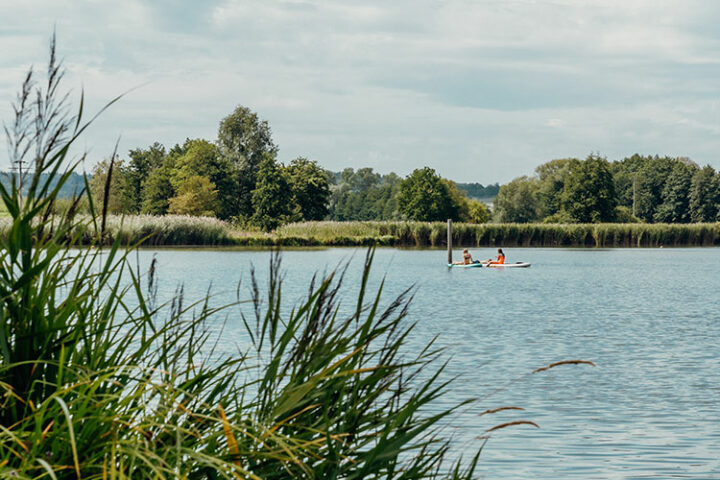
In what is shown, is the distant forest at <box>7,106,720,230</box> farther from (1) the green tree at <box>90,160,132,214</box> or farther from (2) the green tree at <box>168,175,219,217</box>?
(1) the green tree at <box>90,160,132,214</box>

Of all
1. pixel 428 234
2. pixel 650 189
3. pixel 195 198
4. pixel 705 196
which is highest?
pixel 650 189

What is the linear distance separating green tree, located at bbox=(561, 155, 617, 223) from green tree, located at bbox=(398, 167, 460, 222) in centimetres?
1077

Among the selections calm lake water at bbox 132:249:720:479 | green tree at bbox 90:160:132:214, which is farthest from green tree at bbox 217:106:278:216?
green tree at bbox 90:160:132:214

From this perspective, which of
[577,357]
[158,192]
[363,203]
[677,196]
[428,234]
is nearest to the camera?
[577,357]

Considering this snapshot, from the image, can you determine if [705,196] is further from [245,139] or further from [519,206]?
[245,139]

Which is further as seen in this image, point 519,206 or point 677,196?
point 519,206

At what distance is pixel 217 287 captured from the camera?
1051 inches

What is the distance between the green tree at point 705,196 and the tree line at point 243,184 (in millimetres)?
25883

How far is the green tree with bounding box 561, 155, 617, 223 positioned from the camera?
81500 millimetres

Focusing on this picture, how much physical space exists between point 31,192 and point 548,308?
67.9 feet

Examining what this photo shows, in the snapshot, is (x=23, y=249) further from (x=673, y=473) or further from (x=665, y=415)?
(x=665, y=415)

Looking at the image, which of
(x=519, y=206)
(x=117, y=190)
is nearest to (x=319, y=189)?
(x=519, y=206)

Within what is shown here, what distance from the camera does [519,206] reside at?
358ft

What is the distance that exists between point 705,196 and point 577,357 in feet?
291
